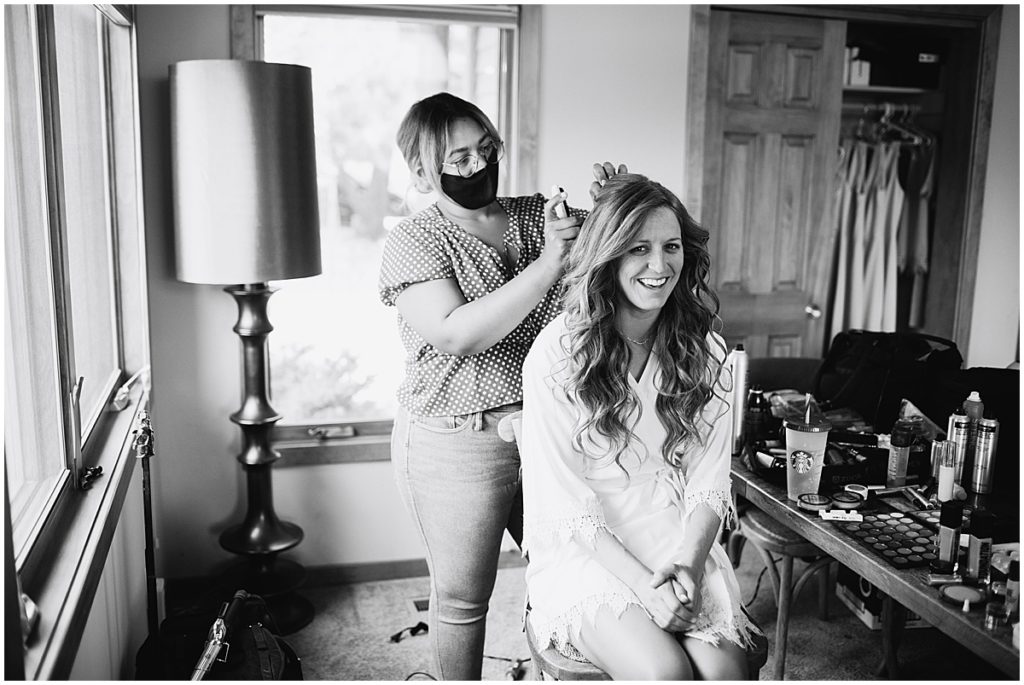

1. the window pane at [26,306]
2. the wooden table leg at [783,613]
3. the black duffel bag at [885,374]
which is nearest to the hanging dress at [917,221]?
the black duffel bag at [885,374]

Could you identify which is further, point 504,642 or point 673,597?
point 504,642

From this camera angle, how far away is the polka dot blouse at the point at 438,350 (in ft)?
6.12

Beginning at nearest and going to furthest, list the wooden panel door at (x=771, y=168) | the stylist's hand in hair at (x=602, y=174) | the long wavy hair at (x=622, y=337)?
the long wavy hair at (x=622, y=337)
the stylist's hand in hair at (x=602, y=174)
the wooden panel door at (x=771, y=168)

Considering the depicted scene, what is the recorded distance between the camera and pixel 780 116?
3.58 m

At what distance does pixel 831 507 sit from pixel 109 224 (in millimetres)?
2029

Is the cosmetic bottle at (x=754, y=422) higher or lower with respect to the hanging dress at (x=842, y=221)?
lower

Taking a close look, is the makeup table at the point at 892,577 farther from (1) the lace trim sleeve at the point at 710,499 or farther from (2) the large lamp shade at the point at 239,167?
(2) the large lamp shade at the point at 239,167

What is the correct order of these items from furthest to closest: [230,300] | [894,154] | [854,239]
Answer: [854,239] < [894,154] < [230,300]

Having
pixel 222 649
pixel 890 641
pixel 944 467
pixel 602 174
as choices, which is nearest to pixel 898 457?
pixel 944 467

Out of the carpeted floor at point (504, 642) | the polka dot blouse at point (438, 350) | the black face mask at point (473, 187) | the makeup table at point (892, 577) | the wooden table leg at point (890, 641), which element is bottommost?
the carpeted floor at point (504, 642)

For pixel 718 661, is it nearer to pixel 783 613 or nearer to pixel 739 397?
pixel 783 613

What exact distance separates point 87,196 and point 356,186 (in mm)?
1046

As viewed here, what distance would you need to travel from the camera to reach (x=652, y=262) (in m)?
1.74

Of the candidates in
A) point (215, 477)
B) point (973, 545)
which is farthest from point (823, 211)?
point (215, 477)
